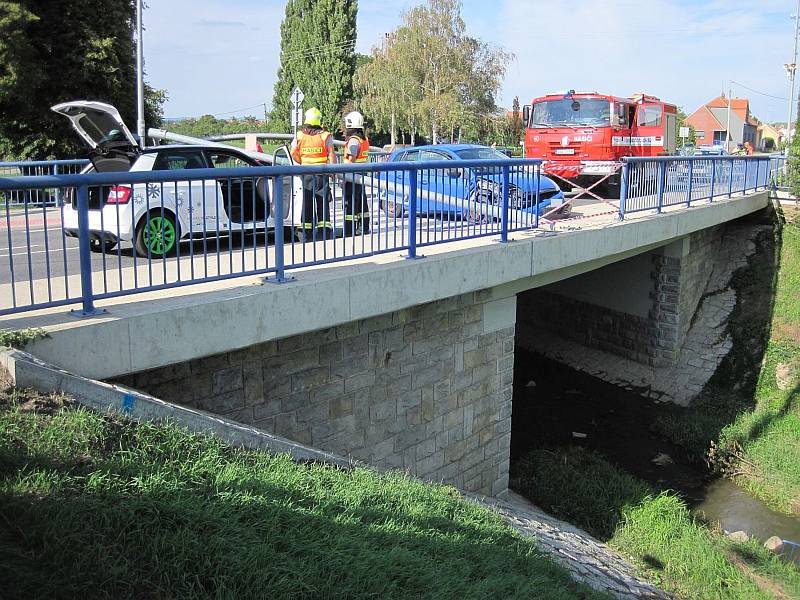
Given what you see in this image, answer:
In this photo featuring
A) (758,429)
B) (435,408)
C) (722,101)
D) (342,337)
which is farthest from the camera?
(722,101)

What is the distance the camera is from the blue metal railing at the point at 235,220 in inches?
211

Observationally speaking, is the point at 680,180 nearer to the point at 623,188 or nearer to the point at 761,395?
the point at 623,188

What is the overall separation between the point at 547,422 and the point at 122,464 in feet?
39.0

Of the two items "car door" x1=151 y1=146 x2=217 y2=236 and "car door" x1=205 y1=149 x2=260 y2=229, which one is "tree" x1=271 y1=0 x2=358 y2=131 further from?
"car door" x1=151 y1=146 x2=217 y2=236

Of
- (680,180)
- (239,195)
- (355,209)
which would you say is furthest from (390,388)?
(680,180)

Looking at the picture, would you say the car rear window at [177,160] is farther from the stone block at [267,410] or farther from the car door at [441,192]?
the stone block at [267,410]

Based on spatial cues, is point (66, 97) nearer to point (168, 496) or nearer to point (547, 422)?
point (547, 422)

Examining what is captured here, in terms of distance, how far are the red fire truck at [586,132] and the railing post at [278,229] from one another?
13026 millimetres

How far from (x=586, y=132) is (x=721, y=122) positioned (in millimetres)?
80341

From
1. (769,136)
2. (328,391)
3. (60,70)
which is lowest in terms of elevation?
(328,391)

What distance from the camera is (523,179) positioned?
980cm

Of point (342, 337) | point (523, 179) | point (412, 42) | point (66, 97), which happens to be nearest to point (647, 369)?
point (523, 179)

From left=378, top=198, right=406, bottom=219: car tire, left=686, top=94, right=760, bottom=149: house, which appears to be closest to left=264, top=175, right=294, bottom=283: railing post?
left=378, top=198, right=406, bottom=219: car tire

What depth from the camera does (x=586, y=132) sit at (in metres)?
19.1
